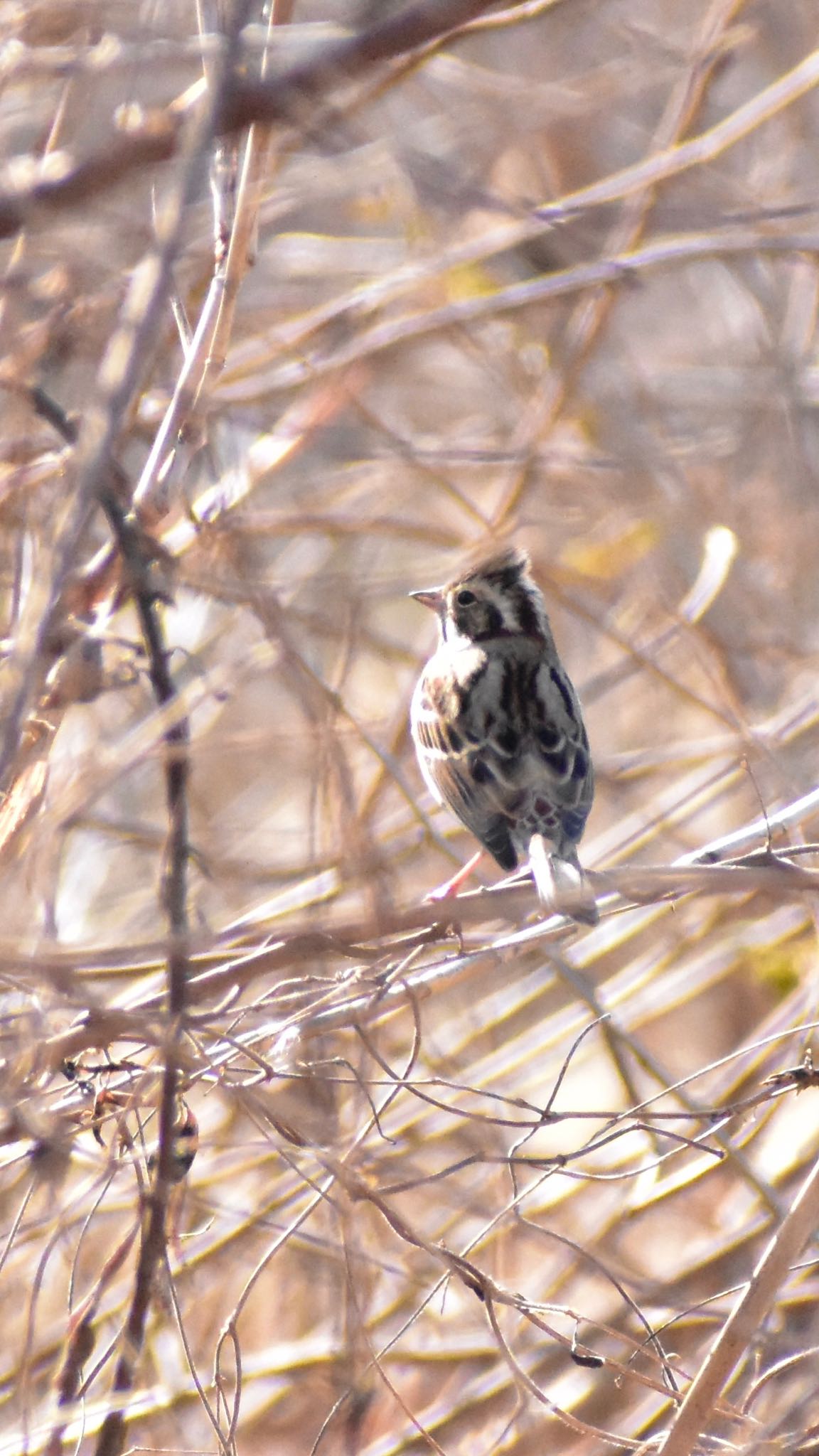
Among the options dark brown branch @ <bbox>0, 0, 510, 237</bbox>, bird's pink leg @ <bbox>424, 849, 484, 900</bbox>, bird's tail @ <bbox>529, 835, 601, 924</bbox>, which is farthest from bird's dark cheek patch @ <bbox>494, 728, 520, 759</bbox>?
dark brown branch @ <bbox>0, 0, 510, 237</bbox>

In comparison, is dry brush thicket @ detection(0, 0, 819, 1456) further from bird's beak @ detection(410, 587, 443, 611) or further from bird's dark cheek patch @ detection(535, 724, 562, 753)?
bird's dark cheek patch @ detection(535, 724, 562, 753)

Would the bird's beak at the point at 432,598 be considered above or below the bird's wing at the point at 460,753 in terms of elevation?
above

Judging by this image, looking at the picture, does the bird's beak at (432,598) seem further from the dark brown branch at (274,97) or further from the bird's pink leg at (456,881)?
the dark brown branch at (274,97)

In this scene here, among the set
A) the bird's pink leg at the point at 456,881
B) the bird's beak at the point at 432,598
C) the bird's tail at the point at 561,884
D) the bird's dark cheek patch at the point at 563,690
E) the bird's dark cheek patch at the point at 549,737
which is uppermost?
the bird's beak at the point at 432,598

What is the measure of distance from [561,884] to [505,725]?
121 centimetres

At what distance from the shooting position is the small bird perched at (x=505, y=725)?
4637 mm

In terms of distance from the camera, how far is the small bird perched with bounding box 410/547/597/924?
15.2 ft

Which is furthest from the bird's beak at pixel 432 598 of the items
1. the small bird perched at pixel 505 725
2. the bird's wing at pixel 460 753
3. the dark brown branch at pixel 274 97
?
the dark brown branch at pixel 274 97

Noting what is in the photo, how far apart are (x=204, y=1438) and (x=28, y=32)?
14.9ft

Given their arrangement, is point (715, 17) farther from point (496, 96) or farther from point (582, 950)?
point (582, 950)

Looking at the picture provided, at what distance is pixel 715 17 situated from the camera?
5152 mm

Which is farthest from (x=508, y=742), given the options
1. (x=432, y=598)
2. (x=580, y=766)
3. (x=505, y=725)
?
(x=432, y=598)

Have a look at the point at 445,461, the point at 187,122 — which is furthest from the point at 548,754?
the point at 187,122

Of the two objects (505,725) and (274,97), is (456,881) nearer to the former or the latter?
(505,725)
